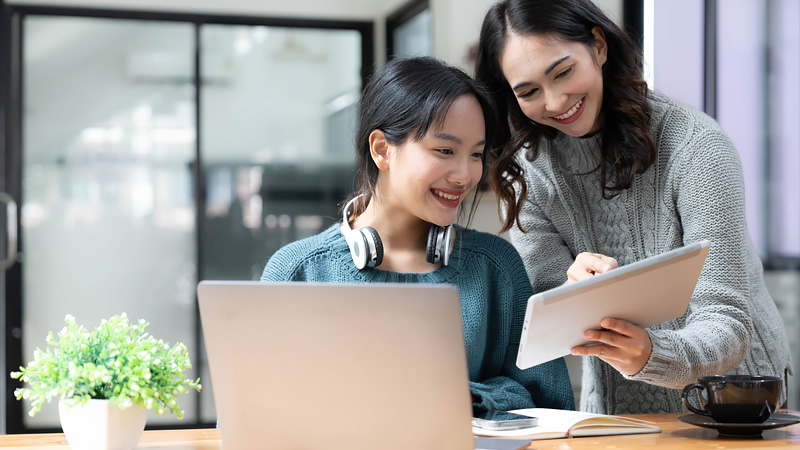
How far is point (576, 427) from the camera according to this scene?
45.6 inches

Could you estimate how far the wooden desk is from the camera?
1.09 meters

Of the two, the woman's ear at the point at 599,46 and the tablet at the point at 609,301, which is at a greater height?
the woman's ear at the point at 599,46

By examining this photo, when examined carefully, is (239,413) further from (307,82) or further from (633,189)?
(307,82)

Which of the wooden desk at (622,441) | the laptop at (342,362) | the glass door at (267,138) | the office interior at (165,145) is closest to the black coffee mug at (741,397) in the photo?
the wooden desk at (622,441)

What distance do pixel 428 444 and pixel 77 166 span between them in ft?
11.7

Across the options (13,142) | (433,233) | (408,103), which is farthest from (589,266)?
Result: (13,142)

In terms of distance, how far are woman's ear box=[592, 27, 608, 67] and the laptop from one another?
81 centimetres

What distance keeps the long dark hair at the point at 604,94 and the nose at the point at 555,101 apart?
98 mm

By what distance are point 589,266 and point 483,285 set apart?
0.75ft

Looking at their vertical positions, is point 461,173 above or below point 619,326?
above

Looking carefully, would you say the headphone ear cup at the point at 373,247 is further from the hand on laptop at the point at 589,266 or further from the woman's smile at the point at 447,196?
the hand on laptop at the point at 589,266

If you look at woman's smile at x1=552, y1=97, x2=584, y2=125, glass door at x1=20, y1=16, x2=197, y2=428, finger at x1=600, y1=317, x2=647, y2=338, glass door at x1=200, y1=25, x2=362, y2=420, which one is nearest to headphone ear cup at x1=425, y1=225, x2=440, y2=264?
woman's smile at x1=552, y1=97, x2=584, y2=125

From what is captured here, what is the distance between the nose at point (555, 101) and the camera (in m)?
1.46

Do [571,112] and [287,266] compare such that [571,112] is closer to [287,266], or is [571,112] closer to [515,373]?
[515,373]
